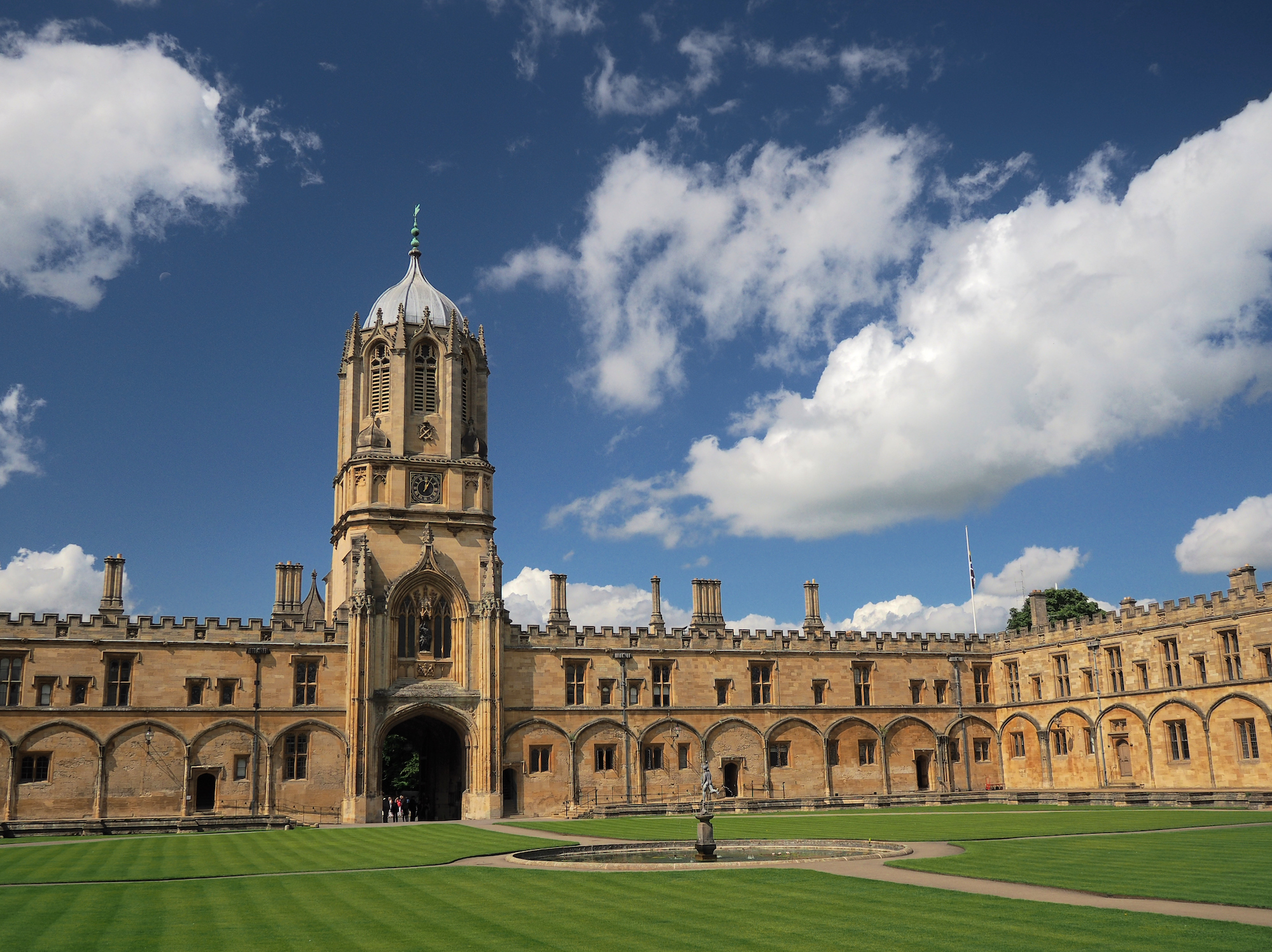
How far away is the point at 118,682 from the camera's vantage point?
151ft

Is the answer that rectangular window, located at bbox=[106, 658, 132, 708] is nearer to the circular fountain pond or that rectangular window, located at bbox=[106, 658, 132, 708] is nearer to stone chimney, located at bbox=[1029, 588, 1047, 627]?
the circular fountain pond

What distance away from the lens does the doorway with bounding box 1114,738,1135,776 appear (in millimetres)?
50594

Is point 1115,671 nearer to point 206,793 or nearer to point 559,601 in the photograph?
point 559,601

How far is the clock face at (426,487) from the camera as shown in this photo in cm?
5216

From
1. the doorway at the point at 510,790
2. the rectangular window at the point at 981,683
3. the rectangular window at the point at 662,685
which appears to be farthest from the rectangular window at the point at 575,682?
the rectangular window at the point at 981,683

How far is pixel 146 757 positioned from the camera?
45.4m

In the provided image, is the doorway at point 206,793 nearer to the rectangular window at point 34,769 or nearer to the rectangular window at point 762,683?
the rectangular window at point 34,769

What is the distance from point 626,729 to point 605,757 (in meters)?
1.63

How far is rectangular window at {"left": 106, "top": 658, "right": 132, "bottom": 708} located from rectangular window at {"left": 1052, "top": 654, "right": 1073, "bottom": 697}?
43500mm

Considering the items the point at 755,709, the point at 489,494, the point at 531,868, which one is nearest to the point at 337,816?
the point at 489,494

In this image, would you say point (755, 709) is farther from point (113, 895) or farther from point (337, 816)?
point (113, 895)

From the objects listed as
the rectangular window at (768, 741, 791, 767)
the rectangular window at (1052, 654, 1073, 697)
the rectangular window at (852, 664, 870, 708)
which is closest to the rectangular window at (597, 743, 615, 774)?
the rectangular window at (768, 741, 791, 767)

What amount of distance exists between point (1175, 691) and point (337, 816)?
121ft

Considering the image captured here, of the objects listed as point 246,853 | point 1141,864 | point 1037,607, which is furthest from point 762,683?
point 1141,864
